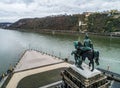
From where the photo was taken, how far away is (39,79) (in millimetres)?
27312

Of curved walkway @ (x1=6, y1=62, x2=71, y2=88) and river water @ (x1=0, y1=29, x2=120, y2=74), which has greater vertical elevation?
curved walkway @ (x1=6, y1=62, x2=71, y2=88)

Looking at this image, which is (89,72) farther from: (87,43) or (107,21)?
(107,21)

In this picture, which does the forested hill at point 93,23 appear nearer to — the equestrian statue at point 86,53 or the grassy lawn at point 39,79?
the grassy lawn at point 39,79

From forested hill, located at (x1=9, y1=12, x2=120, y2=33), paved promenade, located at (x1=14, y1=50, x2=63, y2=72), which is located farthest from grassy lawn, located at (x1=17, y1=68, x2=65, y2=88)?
forested hill, located at (x1=9, y1=12, x2=120, y2=33)

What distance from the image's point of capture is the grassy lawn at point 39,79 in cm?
2505

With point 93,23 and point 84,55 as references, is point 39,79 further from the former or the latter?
point 93,23

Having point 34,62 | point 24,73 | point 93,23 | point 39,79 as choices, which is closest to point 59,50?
point 34,62

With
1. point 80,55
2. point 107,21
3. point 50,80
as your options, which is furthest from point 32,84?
point 107,21

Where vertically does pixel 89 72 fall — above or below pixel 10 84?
above

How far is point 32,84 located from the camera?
83.3 feet

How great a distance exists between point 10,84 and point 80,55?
13220mm

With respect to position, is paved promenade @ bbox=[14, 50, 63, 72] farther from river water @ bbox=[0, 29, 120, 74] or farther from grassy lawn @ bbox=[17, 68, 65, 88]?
river water @ bbox=[0, 29, 120, 74]

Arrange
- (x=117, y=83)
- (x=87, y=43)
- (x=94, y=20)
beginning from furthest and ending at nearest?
(x=94, y=20)
(x=117, y=83)
(x=87, y=43)

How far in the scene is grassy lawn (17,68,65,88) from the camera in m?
25.0
